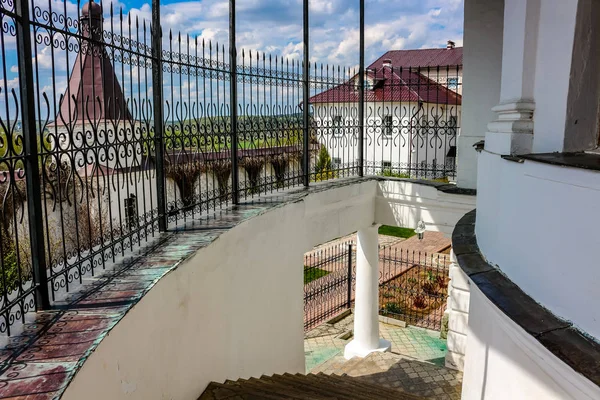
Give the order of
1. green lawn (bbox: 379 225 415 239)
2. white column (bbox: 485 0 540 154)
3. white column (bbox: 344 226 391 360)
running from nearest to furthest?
1. white column (bbox: 485 0 540 154)
2. white column (bbox: 344 226 391 360)
3. green lawn (bbox: 379 225 415 239)

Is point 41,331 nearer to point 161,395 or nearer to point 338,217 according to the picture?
point 161,395

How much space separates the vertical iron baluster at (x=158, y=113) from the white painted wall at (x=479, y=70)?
5.27 m

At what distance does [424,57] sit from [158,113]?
2904 cm

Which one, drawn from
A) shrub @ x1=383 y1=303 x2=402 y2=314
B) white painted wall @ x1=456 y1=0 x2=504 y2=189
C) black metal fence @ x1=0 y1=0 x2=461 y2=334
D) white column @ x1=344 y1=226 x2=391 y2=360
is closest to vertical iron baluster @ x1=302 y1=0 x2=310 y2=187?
black metal fence @ x1=0 y1=0 x2=461 y2=334

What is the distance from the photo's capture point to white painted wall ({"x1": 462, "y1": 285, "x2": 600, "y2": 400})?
2484 millimetres

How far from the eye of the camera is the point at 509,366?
3068 mm

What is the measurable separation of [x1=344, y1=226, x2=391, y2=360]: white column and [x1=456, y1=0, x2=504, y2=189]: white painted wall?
96.0 inches

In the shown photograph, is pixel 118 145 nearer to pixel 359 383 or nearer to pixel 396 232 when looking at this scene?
pixel 359 383

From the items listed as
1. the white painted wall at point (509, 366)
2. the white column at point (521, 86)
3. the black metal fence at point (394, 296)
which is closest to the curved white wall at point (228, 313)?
the white painted wall at point (509, 366)

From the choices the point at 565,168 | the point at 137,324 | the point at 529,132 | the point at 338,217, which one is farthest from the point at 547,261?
the point at 338,217

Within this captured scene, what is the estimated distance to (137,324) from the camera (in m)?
3.40

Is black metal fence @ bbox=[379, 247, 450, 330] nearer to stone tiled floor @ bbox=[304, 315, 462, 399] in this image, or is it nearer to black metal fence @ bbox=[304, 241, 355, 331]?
stone tiled floor @ bbox=[304, 315, 462, 399]

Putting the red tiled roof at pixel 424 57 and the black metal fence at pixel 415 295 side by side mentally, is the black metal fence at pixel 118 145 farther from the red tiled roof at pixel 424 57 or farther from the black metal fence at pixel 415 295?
the red tiled roof at pixel 424 57

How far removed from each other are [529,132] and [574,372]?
1.86 meters
